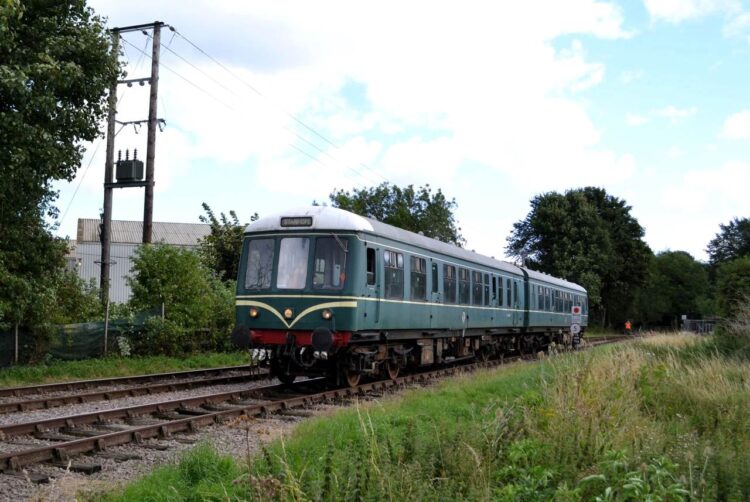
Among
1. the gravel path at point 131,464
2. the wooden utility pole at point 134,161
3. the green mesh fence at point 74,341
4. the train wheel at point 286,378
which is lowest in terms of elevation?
the gravel path at point 131,464

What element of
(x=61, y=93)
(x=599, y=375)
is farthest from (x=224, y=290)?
(x=599, y=375)

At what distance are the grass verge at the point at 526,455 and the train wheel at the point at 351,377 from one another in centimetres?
406

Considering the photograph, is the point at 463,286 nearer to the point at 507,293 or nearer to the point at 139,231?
the point at 507,293

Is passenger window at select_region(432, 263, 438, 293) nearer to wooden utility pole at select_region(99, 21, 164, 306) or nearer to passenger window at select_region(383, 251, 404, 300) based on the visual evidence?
passenger window at select_region(383, 251, 404, 300)

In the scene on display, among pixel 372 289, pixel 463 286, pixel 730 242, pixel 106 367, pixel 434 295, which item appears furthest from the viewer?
pixel 730 242

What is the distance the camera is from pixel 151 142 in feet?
72.0

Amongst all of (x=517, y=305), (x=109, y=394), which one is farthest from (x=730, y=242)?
(x=109, y=394)

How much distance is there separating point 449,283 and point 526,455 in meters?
12.1

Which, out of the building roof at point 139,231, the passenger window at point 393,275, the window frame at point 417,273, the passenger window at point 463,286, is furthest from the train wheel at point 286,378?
the building roof at point 139,231

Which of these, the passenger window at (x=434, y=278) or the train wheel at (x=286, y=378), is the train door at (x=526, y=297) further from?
the train wheel at (x=286, y=378)

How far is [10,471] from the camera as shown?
737 cm

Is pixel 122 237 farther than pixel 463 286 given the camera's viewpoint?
Result: Yes

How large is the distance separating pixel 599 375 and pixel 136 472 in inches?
230

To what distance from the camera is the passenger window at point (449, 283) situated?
59.3 ft
